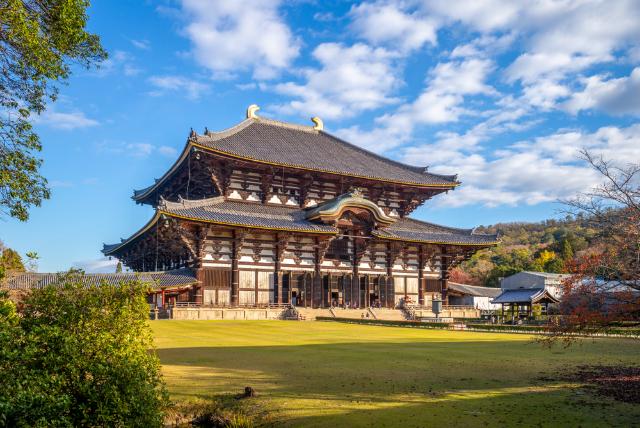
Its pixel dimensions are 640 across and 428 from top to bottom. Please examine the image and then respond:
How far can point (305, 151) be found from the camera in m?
52.7

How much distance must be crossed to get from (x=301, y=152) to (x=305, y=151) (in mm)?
941

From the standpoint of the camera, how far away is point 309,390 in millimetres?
12875

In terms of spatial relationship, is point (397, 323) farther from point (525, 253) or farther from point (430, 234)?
point (525, 253)

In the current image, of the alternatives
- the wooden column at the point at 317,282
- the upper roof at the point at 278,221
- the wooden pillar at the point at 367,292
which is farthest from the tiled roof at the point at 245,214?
the wooden pillar at the point at 367,292

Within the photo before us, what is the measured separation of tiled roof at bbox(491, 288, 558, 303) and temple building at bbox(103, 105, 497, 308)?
311 inches

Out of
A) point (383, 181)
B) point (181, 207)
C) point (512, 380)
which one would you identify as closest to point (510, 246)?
point (383, 181)

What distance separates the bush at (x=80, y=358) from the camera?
8.59 metres

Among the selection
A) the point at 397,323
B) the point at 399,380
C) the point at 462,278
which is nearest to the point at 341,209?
the point at 397,323

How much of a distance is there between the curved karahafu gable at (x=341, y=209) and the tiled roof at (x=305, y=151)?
358 centimetres

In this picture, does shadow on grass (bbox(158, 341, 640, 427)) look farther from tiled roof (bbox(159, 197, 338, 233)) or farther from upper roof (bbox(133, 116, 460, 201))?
upper roof (bbox(133, 116, 460, 201))

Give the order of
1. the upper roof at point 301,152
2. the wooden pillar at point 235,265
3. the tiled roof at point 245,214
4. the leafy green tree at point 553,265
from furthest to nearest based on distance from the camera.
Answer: the leafy green tree at point 553,265 → the upper roof at point 301,152 → the wooden pillar at point 235,265 → the tiled roof at point 245,214

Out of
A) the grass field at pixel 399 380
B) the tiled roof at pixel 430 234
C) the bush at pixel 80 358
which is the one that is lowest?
the grass field at pixel 399 380

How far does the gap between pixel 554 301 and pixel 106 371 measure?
41032 millimetres

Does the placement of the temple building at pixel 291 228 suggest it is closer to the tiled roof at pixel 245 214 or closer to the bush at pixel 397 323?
the tiled roof at pixel 245 214
